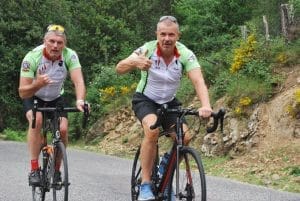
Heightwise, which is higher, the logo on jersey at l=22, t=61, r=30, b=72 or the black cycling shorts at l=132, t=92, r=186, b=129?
the logo on jersey at l=22, t=61, r=30, b=72

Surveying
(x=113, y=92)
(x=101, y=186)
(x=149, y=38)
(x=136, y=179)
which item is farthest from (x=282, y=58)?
(x=149, y=38)

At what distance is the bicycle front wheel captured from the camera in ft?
17.9

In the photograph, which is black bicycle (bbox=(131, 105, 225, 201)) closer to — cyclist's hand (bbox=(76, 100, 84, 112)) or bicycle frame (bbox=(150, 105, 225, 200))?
bicycle frame (bbox=(150, 105, 225, 200))

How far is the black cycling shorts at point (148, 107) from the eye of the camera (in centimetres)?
618

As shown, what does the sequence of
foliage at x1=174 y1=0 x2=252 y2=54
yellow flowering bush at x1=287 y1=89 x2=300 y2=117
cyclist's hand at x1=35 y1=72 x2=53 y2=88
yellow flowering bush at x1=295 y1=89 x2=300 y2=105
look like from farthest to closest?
foliage at x1=174 y1=0 x2=252 y2=54
yellow flowering bush at x1=287 y1=89 x2=300 y2=117
yellow flowering bush at x1=295 y1=89 x2=300 y2=105
cyclist's hand at x1=35 y1=72 x2=53 y2=88

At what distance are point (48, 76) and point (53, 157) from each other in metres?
0.88

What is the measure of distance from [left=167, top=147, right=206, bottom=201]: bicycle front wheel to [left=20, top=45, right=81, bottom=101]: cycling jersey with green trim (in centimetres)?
186

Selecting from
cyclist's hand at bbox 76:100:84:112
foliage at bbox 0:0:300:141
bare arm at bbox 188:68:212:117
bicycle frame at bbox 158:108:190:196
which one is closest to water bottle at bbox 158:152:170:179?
bicycle frame at bbox 158:108:190:196

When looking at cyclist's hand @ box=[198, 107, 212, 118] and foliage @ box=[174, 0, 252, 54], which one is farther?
foliage @ box=[174, 0, 252, 54]

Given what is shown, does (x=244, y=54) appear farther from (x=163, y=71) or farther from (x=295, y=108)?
(x=163, y=71)

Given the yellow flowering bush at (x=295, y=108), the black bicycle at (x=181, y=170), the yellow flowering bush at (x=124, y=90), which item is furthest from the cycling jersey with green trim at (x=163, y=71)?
the yellow flowering bush at (x=124, y=90)

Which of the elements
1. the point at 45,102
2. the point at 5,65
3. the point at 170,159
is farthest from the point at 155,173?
the point at 5,65

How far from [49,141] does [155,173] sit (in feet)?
5.54

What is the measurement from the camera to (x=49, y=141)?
7.31 meters
